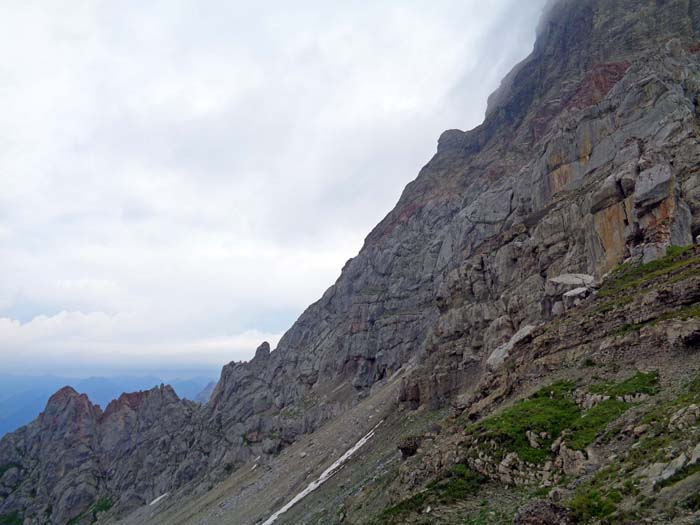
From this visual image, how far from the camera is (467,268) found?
213 ft

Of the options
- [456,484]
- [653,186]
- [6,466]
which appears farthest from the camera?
[6,466]

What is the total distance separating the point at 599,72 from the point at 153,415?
148364 millimetres

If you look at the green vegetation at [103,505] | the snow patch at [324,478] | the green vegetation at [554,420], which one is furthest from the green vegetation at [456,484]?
the green vegetation at [103,505]

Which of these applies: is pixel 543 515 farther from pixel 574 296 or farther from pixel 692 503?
pixel 574 296

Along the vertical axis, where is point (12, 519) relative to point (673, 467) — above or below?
below

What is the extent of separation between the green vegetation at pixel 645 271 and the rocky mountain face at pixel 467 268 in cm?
219

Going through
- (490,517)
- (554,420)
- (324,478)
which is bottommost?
(324,478)

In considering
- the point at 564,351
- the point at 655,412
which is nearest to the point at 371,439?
the point at 564,351

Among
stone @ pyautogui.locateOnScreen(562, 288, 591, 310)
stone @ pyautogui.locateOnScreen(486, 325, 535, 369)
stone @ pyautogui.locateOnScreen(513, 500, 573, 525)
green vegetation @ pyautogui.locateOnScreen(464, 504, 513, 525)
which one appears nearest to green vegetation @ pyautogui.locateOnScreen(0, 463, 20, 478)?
stone @ pyautogui.locateOnScreen(486, 325, 535, 369)

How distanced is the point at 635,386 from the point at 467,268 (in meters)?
43.3

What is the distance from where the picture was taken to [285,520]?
4509 centimetres

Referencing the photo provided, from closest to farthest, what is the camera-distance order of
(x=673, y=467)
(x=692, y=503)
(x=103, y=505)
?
(x=692, y=503), (x=673, y=467), (x=103, y=505)

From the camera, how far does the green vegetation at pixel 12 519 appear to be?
424ft

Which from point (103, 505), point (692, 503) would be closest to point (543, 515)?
point (692, 503)
